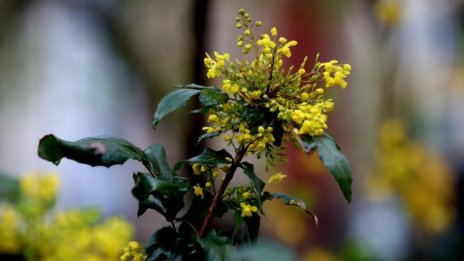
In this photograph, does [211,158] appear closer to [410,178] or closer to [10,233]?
[10,233]

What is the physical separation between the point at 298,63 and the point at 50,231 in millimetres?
2529

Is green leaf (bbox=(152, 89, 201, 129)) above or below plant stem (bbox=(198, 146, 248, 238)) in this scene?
above

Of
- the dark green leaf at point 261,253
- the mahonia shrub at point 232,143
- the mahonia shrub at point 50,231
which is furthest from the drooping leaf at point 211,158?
the mahonia shrub at point 50,231

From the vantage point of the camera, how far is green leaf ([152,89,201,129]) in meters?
0.70

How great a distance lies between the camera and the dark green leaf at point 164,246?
2.37 feet

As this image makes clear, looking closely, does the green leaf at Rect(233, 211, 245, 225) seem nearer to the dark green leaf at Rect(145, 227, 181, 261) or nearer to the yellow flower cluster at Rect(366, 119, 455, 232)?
the dark green leaf at Rect(145, 227, 181, 261)

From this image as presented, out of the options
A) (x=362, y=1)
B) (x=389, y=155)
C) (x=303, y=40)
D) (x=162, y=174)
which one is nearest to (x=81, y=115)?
(x=303, y=40)

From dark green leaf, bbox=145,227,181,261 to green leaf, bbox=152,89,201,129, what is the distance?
11 cm

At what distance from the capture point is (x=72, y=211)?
3.93 feet

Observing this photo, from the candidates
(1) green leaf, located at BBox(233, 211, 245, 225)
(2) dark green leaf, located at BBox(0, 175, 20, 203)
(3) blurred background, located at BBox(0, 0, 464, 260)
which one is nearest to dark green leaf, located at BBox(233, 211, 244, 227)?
(1) green leaf, located at BBox(233, 211, 245, 225)

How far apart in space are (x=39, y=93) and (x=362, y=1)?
78.3 inches

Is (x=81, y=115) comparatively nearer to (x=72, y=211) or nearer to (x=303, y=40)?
(x=303, y=40)

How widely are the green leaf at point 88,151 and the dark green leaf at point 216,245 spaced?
11 centimetres

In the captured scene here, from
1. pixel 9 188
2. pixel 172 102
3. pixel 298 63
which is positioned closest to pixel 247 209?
pixel 172 102
